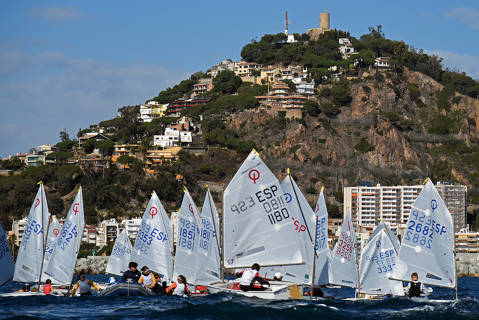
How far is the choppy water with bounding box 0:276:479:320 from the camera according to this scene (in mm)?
30500

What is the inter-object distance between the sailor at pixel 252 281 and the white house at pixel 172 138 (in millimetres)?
158122

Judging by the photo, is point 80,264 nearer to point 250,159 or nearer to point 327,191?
point 327,191

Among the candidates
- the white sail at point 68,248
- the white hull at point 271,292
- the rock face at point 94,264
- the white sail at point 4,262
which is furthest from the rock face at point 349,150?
the white hull at point 271,292

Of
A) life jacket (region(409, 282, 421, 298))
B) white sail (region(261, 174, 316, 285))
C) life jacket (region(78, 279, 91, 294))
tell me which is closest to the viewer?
life jacket (region(409, 282, 421, 298))

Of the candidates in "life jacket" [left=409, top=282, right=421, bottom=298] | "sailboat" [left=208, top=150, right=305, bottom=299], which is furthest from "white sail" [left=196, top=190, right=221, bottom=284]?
"life jacket" [left=409, top=282, right=421, bottom=298]

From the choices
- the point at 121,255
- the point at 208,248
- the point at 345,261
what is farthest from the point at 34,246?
the point at 121,255

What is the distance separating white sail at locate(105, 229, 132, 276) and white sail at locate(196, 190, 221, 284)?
19.2 m

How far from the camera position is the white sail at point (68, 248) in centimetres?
4184

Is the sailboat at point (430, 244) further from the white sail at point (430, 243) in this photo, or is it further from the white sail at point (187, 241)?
the white sail at point (187, 241)

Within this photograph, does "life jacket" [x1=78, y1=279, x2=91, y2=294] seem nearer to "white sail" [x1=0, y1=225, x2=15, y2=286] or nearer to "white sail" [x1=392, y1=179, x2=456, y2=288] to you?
"white sail" [x1=0, y1=225, x2=15, y2=286]

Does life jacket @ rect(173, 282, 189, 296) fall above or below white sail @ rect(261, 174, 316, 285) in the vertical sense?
below

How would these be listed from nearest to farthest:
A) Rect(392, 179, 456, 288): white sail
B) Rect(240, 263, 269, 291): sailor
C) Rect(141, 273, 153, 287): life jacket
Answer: Rect(240, 263, 269, 291): sailor → Rect(392, 179, 456, 288): white sail → Rect(141, 273, 153, 287): life jacket

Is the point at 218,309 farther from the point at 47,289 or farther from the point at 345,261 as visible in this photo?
the point at 345,261

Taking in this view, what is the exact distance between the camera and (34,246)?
43438 mm
